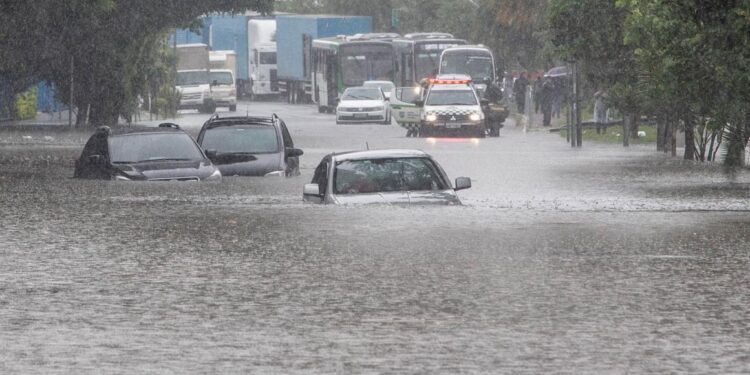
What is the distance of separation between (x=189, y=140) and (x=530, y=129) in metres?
33.0

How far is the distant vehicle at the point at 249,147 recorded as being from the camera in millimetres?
25469

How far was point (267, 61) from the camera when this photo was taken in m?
94.2

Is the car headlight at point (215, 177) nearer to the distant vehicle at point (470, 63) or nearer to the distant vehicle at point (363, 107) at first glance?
the distant vehicle at point (363, 107)

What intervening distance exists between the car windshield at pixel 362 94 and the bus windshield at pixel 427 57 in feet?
23.2

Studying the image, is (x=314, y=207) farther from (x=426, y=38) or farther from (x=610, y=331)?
(x=426, y=38)

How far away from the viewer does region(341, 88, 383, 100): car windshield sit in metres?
62.6

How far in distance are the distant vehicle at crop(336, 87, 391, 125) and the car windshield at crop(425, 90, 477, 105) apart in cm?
1056

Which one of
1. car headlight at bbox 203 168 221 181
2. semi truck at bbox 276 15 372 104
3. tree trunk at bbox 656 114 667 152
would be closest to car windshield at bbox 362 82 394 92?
semi truck at bbox 276 15 372 104

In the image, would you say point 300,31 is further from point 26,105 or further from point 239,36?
point 26,105

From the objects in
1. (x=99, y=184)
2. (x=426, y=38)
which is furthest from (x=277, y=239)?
(x=426, y=38)

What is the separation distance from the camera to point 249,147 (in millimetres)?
26141

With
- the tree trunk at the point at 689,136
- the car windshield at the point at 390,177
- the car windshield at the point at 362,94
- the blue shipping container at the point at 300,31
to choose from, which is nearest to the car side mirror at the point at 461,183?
the car windshield at the point at 390,177

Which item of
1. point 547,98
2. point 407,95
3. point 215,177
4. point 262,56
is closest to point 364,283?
point 215,177

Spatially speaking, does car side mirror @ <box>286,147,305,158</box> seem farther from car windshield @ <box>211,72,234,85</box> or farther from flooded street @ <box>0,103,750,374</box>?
car windshield @ <box>211,72,234,85</box>
